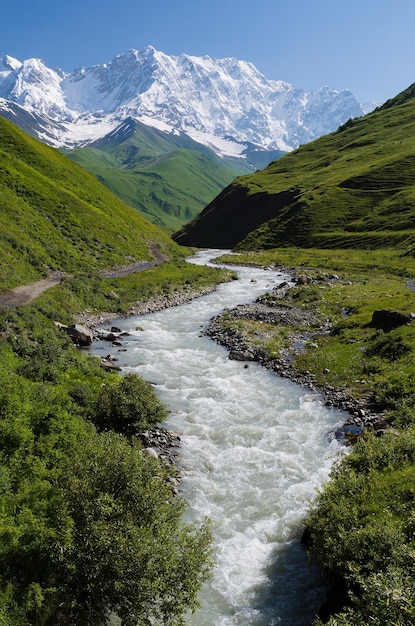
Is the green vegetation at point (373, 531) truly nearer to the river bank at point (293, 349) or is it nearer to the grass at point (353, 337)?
the river bank at point (293, 349)

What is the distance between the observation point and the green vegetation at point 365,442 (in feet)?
39.7

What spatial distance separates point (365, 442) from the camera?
23141 mm

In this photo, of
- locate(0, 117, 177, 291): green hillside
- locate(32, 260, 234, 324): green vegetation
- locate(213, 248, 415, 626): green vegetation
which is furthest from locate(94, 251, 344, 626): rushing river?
locate(0, 117, 177, 291): green hillside

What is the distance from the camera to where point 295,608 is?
53.2ft

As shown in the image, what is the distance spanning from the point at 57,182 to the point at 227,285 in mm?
54625

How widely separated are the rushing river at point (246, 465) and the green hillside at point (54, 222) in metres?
28.1

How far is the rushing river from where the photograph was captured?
55.3 ft

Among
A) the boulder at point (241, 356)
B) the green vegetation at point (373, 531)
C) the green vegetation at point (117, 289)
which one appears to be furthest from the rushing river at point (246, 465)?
the green vegetation at point (117, 289)

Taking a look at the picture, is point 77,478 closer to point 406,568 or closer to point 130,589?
point 130,589

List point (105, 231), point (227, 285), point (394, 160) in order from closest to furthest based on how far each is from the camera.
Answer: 1. point (227, 285)
2. point (105, 231)
3. point (394, 160)

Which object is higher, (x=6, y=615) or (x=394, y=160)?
(x=394, y=160)

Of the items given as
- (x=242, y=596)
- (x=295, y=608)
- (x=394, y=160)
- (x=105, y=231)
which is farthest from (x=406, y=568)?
(x=394, y=160)

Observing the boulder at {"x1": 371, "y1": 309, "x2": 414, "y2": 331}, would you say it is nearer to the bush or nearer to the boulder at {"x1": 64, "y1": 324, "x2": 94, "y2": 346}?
the bush

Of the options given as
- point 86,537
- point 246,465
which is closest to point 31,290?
point 246,465
